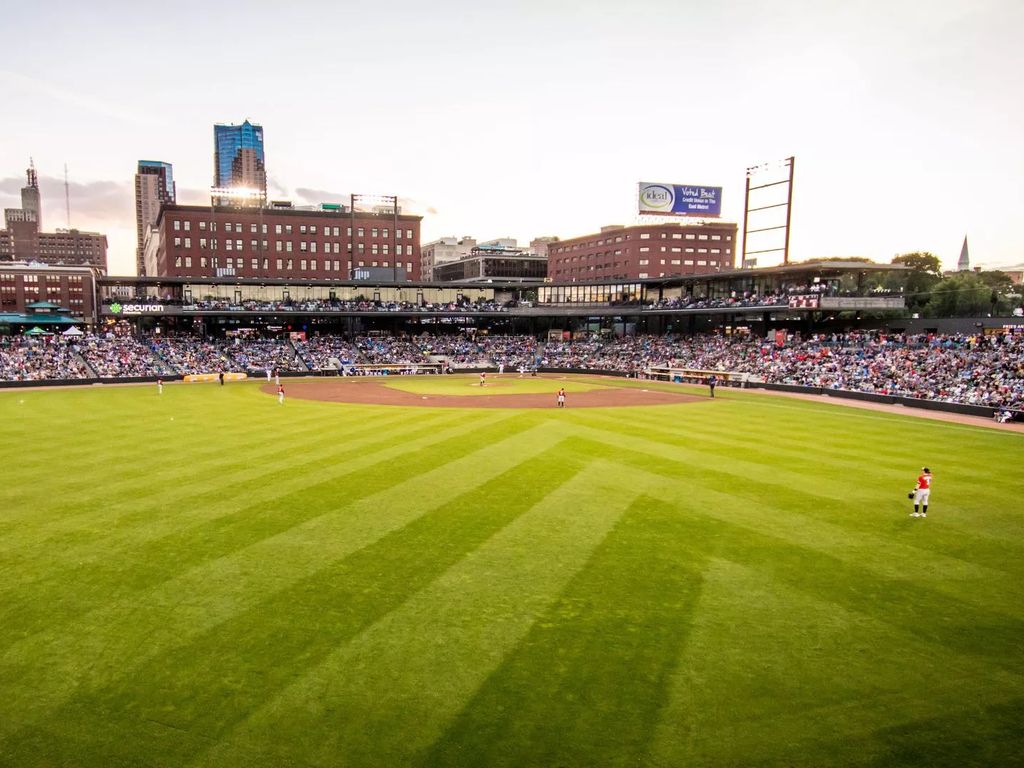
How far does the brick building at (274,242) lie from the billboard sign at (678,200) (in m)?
41.2

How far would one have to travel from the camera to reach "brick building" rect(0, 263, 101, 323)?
413ft

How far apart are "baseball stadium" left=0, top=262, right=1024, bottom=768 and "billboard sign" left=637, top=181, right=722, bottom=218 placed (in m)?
61.0

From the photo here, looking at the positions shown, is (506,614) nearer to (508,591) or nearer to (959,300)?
(508,591)

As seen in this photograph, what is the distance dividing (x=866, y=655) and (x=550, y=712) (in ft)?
17.1

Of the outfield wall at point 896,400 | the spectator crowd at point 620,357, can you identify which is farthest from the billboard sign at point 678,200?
the outfield wall at point 896,400

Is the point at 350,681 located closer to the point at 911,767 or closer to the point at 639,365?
the point at 911,767

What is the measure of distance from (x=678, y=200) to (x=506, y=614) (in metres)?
88.3

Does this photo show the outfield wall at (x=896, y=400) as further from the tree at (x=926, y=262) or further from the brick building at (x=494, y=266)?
the brick building at (x=494, y=266)

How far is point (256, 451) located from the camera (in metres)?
24.1

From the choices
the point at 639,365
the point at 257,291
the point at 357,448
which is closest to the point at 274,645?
the point at 357,448

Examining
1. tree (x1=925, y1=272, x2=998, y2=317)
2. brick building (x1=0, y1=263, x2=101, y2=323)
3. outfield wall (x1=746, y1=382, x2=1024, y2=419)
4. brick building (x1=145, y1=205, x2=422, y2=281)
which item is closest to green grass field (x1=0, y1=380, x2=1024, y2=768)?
outfield wall (x1=746, y1=382, x2=1024, y2=419)

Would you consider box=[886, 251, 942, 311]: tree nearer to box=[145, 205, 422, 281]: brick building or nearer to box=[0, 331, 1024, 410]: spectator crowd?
box=[0, 331, 1024, 410]: spectator crowd

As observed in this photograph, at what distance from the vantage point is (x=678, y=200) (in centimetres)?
8938

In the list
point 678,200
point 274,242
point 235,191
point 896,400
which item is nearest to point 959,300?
point 678,200
